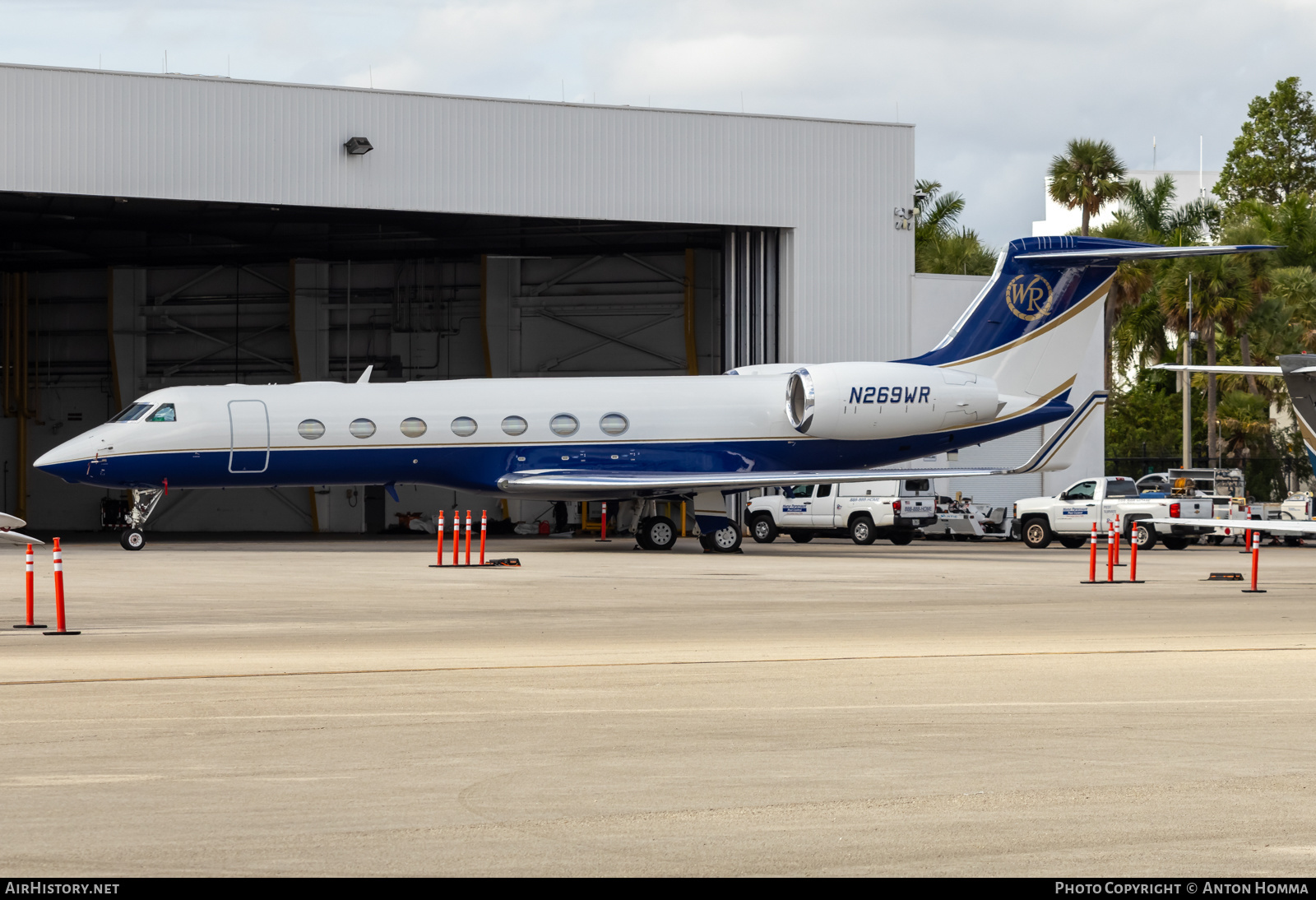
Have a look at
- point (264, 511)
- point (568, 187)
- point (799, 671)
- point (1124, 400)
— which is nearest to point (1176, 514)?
point (568, 187)

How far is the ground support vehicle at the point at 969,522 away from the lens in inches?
1535

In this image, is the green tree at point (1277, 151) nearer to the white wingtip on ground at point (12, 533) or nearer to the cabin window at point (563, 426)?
the cabin window at point (563, 426)

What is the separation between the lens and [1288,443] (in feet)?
181

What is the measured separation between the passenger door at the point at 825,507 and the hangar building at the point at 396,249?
140 inches

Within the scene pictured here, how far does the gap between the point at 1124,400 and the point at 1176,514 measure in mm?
33059

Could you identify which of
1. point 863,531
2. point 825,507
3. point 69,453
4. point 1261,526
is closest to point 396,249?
point 825,507

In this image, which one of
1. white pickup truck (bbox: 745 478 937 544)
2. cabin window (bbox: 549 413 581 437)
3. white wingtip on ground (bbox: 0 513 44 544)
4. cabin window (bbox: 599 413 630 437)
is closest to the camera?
white wingtip on ground (bbox: 0 513 44 544)

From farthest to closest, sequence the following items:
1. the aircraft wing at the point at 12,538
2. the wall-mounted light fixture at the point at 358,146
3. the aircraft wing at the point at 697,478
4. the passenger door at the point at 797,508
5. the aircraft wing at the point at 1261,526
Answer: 1. the passenger door at the point at 797,508
2. the wall-mounted light fixture at the point at 358,146
3. the aircraft wing at the point at 697,478
4. the aircraft wing at the point at 1261,526
5. the aircraft wing at the point at 12,538

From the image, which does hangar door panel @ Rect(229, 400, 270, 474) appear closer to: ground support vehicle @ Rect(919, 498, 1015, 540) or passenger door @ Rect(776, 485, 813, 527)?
passenger door @ Rect(776, 485, 813, 527)

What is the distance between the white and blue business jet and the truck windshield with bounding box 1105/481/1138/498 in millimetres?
2972

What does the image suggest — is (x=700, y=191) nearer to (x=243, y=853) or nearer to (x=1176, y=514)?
(x=1176, y=514)

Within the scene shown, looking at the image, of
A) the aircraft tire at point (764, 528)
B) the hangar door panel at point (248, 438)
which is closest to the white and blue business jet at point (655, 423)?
the hangar door panel at point (248, 438)

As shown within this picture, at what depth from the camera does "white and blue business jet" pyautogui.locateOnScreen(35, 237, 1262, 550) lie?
27.8 metres

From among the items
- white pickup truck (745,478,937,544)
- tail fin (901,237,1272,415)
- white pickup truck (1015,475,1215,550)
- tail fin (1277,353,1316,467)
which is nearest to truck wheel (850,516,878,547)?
white pickup truck (745,478,937,544)
